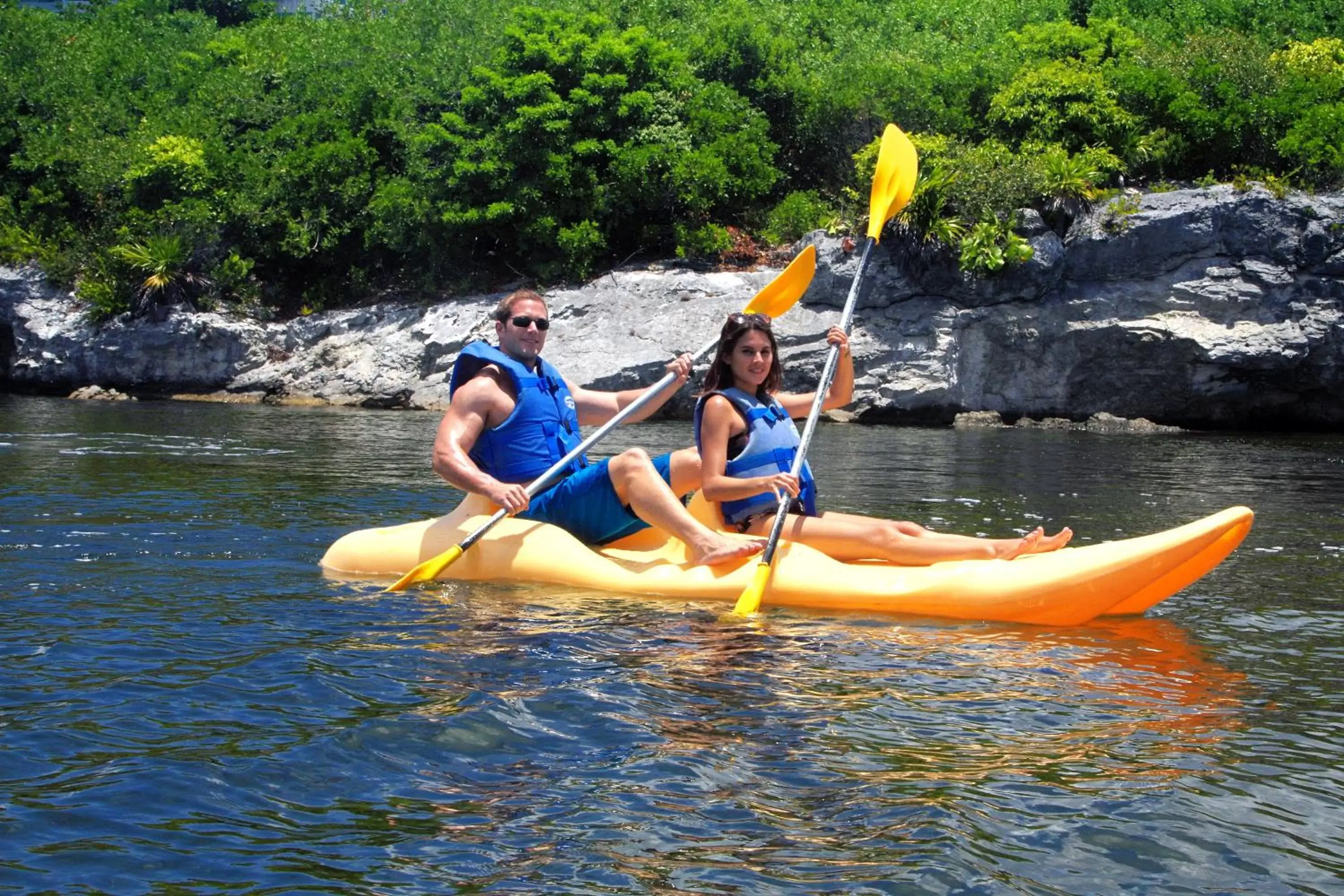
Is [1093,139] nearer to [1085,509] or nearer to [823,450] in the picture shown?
[823,450]

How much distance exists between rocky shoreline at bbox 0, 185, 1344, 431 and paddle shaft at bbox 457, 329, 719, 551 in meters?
10.7

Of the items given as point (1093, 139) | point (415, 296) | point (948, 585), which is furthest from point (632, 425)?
point (948, 585)

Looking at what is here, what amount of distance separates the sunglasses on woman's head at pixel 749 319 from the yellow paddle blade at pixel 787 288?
135 cm

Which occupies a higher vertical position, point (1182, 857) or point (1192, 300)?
point (1192, 300)

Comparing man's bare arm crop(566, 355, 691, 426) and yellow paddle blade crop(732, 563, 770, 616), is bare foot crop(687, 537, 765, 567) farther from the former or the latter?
man's bare arm crop(566, 355, 691, 426)

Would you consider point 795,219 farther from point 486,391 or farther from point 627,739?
point 627,739

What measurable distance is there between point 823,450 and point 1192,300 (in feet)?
20.9

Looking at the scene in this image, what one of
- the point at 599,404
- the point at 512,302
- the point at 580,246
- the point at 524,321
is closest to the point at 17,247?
the point at 580,246

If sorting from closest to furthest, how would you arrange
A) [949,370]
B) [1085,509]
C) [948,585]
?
[948,585], [1085,509], [949,370]

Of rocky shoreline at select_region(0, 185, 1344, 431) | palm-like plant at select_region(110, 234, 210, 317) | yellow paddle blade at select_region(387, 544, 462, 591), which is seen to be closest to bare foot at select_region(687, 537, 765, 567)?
yellow paddle blade at select_region(387, 544, 462, 591)

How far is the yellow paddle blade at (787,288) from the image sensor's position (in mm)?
7207

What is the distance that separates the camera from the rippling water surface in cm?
286

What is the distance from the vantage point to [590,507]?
6.00 metres

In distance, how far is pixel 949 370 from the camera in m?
17.2
